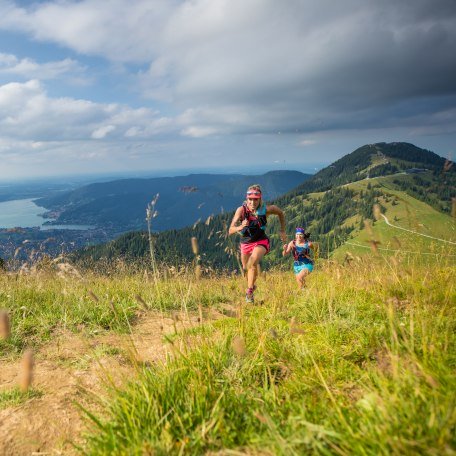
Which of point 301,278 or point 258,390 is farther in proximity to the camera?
point 301,278

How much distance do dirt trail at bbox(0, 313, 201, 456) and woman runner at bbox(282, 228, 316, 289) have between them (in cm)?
446

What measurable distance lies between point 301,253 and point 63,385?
21.8 feet

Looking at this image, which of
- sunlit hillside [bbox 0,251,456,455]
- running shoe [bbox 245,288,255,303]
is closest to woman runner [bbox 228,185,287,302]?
running shoe [bbox 245,288,255,303]

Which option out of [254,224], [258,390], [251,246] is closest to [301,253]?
[251,246]

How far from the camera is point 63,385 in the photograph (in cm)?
381

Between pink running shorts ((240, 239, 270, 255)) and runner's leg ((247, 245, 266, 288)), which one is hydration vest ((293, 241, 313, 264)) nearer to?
pink running shorts ((240, 239, 270, 255))

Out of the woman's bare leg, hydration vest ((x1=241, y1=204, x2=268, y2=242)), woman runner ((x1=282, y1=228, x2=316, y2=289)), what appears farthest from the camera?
woman runner ((x1=282, y1=228, x2=316, y2=289))

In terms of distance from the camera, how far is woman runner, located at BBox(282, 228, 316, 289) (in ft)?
28.2

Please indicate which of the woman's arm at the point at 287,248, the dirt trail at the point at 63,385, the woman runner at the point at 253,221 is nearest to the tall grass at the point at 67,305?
the dirt trail at the point at 63,385

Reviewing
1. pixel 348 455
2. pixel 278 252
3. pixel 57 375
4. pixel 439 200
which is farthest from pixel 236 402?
pixel 439 200

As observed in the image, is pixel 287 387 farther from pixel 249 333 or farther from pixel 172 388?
pixel 249 333

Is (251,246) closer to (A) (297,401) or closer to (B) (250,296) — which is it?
(B) (250,296)

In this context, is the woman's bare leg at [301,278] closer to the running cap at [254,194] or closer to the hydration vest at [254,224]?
the hydration vest at [254,224]

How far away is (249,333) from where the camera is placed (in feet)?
13.3
